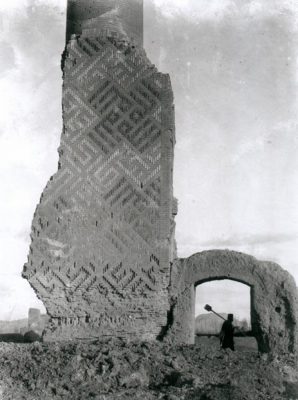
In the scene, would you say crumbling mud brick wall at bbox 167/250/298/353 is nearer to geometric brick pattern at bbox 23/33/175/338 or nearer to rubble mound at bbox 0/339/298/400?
geometric brick pattern at bbox 23/33/175/338

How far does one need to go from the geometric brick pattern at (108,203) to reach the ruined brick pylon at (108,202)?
0.06 feet

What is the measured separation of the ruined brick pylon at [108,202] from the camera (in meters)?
9.50

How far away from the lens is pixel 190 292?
972 cm

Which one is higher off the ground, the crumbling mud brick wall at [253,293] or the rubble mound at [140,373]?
the crumbling mud brick wall at [253,293]

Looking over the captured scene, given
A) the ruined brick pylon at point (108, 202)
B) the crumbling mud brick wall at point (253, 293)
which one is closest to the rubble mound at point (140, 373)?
the crumbling mud brick wall at point (253, 293)

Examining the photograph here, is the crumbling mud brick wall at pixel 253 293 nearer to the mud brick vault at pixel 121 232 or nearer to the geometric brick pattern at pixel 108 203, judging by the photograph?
the mud brick vault at pixel 121 232

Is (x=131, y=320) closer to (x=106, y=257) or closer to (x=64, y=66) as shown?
(x=106, y=257)

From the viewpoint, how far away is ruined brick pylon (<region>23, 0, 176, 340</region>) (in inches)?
374

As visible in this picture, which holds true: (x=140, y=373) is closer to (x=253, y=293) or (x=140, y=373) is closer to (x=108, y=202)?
(x=253, y=293)

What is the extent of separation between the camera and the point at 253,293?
967cm

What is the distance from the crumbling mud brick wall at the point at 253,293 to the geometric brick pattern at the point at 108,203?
34cm

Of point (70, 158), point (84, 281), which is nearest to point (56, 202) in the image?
point (70, 158)

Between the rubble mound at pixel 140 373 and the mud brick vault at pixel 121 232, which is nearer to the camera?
the rubble mound at pixel 140 373

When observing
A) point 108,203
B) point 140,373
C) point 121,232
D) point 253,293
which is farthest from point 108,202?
point 140,373
